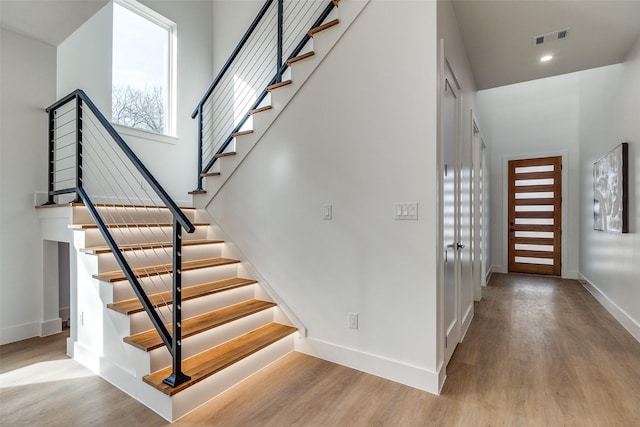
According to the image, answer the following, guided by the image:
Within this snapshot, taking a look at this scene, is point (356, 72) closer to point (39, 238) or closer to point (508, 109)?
point (39, 238)

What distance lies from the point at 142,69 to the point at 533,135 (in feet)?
22.5

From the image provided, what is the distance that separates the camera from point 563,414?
187cm

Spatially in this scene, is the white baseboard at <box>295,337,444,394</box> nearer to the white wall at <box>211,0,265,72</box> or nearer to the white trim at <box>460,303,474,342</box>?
the white trim at <box>460,303,474,342</box>

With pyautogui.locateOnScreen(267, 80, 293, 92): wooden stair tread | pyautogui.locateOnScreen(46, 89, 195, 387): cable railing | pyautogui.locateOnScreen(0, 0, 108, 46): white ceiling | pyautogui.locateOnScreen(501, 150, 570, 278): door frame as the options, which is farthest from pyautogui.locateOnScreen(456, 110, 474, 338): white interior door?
pyautogui.locateOnScreen(501, 150, 570, 278): door frame

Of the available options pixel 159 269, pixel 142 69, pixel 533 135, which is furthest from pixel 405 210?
pixel 533 135

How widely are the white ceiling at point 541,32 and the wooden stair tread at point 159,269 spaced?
3019 millimetres

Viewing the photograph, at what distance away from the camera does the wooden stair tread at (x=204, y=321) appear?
2.00 meters

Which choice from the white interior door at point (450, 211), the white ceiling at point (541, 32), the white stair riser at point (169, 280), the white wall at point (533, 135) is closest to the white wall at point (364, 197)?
the white interior door at point (450, 211)

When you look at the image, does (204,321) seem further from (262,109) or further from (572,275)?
(572,275)

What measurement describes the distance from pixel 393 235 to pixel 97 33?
4.13 metres

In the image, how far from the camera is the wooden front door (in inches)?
237

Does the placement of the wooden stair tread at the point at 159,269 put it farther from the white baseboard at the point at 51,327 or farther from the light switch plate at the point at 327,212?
the white baseboard at the point at 51,327

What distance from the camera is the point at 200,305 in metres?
2.53

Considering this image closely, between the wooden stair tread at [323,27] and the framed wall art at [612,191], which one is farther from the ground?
the wooden stair tread at [323,27]
